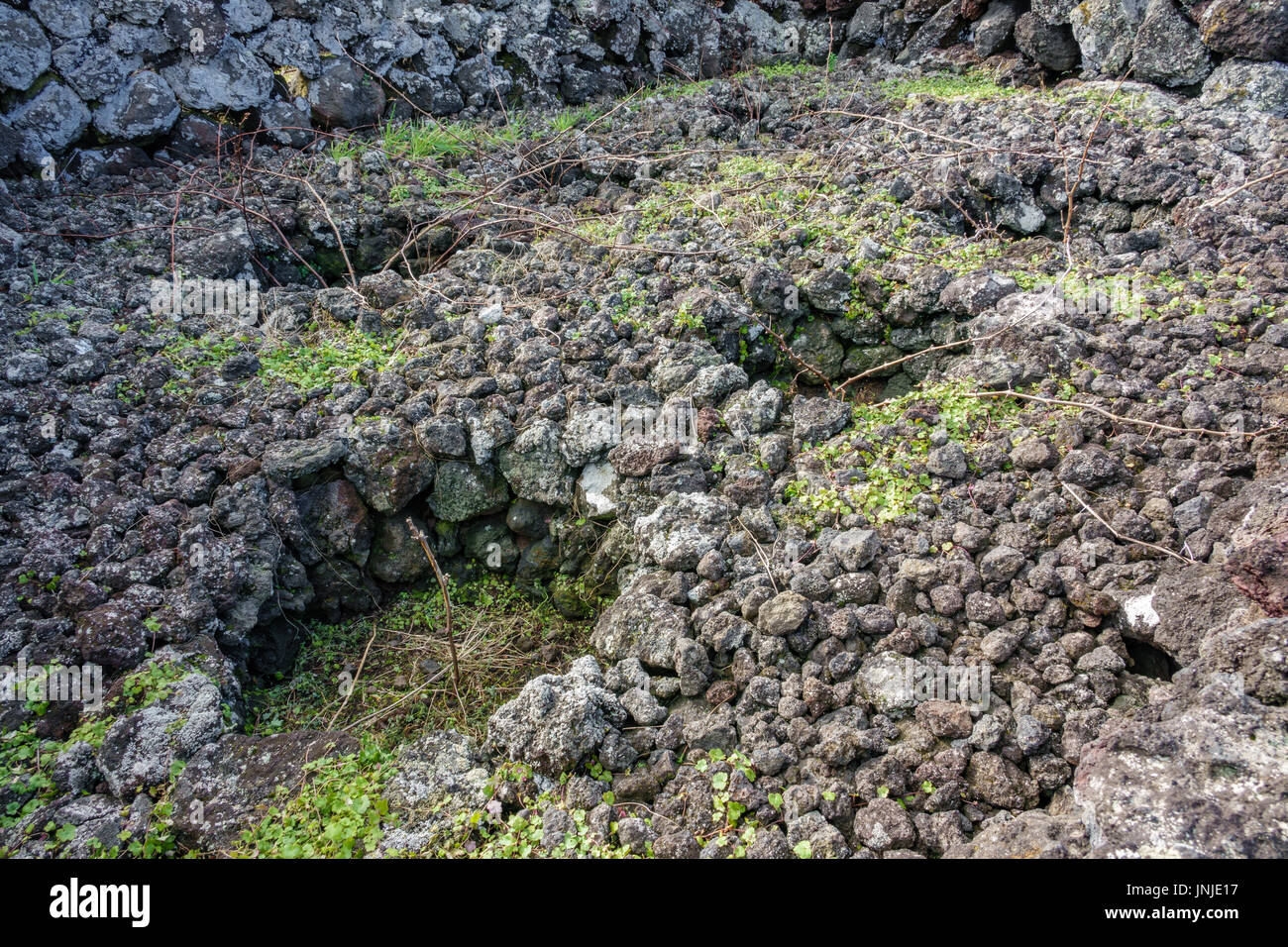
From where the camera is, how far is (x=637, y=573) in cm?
264

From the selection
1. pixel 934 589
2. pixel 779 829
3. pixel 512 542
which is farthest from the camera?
pixel 512 542

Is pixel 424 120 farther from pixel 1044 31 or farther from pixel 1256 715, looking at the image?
pixel 1256 715

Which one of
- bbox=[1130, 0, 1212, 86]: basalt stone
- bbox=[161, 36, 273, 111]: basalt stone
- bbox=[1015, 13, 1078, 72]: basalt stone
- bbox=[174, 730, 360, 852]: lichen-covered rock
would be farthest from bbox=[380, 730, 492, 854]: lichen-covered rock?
bbox=[1015, 13, 1078, 72]: basalt stone

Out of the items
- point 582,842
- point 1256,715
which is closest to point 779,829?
point 582,842

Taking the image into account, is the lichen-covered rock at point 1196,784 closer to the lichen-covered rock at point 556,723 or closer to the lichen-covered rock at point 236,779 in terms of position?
the lichen-covered rock at point 556,723

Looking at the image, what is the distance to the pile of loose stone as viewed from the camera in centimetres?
194

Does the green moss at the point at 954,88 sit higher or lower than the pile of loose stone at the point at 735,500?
higher

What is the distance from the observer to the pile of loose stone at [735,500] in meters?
1.94

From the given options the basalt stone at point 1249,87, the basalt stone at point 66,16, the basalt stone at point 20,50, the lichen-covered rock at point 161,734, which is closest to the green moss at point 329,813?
the lichen-covered rock at point 161,734

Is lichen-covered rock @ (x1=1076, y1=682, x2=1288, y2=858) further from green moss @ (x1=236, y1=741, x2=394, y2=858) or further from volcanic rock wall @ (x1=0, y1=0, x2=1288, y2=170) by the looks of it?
volcanic rock wall @ (x1=0, y1=0, x2=1288, y2=170)

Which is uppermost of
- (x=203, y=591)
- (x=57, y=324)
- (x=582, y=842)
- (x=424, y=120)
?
(x=424, y=120)

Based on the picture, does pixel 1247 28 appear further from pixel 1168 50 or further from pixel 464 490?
pixel 464 490

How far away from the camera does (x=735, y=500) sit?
2744 millimetres

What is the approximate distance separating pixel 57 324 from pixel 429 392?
1.75m
